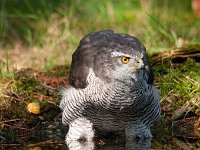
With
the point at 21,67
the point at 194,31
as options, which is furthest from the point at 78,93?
the point at 194,31

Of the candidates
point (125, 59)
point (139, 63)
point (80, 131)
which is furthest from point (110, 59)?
point (80, 131)

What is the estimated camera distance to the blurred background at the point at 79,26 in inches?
378

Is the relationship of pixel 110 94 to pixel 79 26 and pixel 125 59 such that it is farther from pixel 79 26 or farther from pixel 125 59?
pixel 79 26

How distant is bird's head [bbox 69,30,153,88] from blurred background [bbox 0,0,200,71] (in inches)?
76.9

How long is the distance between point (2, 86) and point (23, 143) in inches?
42.9

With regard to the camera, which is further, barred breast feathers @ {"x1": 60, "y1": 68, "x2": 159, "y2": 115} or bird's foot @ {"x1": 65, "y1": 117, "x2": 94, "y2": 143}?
bird's foot @ {"x1": 65, "y1": 117, "x2": 94, "y2": 143}

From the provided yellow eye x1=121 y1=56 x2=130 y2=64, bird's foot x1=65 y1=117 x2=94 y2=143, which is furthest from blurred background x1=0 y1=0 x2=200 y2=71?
yellow eye x1=121 y1=56 x2=130 y2=64

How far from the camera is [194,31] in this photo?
413 inches

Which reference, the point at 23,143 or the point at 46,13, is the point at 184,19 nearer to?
the point at 46,13

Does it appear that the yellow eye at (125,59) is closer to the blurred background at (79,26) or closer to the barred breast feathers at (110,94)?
the barred breast feathers at (110,94)

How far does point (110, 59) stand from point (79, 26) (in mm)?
4940

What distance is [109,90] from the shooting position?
6.20 metres

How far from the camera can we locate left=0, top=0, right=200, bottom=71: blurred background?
9.60 meters

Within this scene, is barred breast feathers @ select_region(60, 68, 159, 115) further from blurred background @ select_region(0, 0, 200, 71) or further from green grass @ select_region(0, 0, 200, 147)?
blurred background @ select_region(0, 0, 200, 71)
